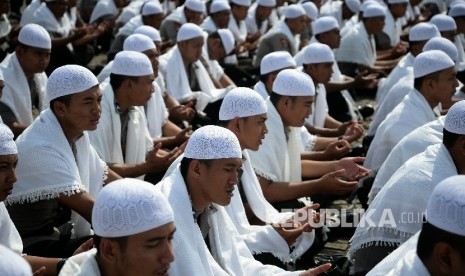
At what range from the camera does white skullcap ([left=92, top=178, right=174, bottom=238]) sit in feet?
8.36

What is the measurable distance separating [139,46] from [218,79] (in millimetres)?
2049

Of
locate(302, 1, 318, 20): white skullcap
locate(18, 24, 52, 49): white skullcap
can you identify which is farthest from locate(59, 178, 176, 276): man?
locate(302, 1, 318, 20): white skullcap

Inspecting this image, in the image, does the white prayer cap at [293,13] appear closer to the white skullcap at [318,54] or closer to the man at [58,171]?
the white skullcap at [318,54]

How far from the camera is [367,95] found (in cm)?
983

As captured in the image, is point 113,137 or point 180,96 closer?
point 113,137

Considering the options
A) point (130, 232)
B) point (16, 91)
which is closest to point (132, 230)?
point (130, 232)

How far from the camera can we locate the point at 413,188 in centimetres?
376

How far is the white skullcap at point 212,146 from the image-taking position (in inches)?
131

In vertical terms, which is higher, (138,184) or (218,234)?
(138,184)

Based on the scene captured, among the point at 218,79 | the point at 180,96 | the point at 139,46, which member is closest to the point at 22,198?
the point at 139,46

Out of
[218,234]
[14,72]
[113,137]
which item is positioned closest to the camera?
[218,234]

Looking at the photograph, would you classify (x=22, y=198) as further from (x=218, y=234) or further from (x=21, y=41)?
(x=21, y=41)

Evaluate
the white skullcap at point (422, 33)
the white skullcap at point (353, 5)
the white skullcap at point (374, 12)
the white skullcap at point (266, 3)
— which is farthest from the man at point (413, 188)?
the white skullcap at point (353, 5)

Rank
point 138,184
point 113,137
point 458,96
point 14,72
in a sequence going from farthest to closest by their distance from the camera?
point 458,96
point 14,72
point 113,137
point 138,184
